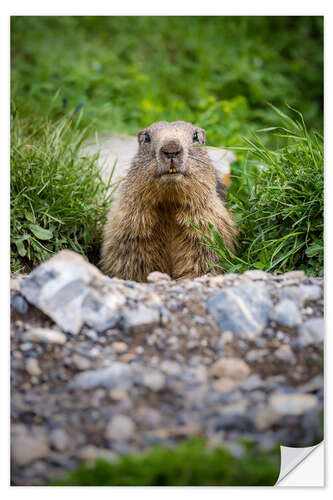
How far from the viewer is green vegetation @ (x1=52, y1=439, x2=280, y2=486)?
6.20 ft

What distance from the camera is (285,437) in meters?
2.04

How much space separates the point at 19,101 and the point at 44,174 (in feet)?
3.43

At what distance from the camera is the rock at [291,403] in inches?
79.4

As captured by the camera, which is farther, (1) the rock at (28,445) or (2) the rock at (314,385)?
(2) the rock at (314,385)

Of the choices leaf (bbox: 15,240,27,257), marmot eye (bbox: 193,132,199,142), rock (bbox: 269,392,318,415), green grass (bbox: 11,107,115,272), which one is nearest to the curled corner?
rock (bbox: 269,392,318,415)

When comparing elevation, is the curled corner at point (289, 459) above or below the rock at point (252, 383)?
below

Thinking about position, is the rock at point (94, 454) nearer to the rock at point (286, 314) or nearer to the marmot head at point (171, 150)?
the rock at point (286, 314)

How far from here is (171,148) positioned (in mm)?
2986

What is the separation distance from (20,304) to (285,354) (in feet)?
3.60

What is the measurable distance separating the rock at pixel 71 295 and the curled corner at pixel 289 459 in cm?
82

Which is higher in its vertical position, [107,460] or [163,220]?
[163,220]

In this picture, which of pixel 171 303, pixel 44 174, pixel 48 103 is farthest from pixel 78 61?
pixel 171 303

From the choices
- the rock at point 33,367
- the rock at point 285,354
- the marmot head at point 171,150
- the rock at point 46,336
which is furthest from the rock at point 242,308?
the marmot head at point 171,150
